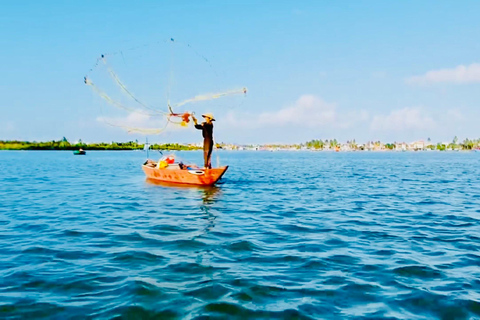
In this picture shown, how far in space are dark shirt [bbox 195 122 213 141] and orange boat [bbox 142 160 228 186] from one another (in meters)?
2.44

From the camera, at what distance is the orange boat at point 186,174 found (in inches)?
1068

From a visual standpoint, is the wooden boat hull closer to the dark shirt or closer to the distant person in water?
the distant person in water

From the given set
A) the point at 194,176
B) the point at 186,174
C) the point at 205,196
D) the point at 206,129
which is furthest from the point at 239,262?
the point at 206,129

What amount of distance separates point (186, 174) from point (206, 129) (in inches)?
143

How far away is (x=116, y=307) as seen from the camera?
6406 mm

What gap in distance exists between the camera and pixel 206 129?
27.5 meters

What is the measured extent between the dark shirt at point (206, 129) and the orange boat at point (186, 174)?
2.44 m

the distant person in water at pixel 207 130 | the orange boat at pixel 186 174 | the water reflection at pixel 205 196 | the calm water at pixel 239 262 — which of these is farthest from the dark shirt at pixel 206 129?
the calm water at pixel 239 262

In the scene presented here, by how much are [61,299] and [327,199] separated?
1689cm

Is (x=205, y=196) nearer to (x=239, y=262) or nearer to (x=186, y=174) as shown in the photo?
(x=186, y=174)

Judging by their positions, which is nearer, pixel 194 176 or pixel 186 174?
pixel 194 176

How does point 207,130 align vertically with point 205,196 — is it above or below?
above

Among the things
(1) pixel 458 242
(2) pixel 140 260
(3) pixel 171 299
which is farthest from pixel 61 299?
(1) pixel 458 242

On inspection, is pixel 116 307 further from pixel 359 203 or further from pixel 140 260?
pixel 359 203
